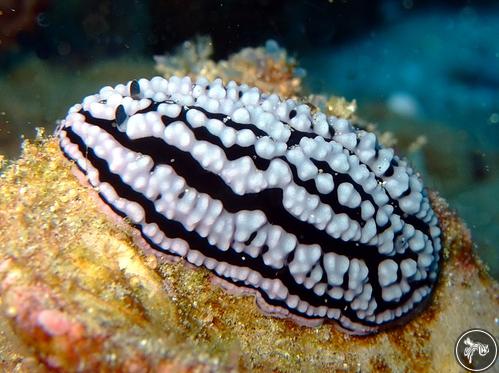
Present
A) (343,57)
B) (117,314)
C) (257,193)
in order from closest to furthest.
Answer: (117,314) < (257,193) < (343,57)

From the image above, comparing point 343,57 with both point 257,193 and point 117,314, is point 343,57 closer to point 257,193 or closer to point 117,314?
point 257,193

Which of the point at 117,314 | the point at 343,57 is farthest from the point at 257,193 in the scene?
the point at 343,57

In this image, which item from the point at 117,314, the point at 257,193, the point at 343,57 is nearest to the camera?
the point at 117,314

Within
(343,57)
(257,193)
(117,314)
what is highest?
(343,57)

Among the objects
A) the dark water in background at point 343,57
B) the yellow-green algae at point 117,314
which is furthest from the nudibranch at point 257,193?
the dark water in background at point 343,57

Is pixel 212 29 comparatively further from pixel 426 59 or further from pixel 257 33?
pixel 426 59

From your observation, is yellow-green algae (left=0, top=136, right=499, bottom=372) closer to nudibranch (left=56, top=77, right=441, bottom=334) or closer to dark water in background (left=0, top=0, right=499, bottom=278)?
nudibranch (left=56, top=77, right=441, bottom=334)
